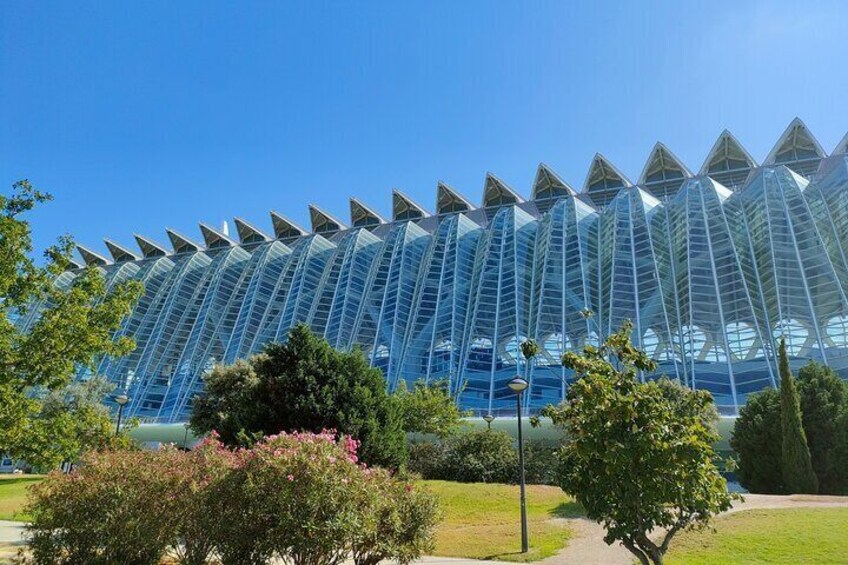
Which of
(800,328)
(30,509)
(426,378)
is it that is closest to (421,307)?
(426,378)

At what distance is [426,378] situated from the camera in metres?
46.2

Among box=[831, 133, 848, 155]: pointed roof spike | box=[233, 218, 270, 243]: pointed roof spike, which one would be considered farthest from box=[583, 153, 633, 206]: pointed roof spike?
box=[233, 218, 270, 243]: pointed roof spike

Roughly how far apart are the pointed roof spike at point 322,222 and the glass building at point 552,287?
8245mm

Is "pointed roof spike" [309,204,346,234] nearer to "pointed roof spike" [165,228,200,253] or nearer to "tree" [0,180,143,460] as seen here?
"pointed roof spike" [165,228,200,253]

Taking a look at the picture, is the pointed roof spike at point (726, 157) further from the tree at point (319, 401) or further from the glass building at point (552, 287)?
the tree at point (319, 401)

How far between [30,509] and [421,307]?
42356 millimetres

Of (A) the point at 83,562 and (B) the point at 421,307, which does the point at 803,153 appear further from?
(A) the point at 83,562

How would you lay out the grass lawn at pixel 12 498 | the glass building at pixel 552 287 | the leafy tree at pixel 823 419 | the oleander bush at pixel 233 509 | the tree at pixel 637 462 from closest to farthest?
the tree at pixel 637 462
the oleander bush at pixel 233 509
the leafy tree at pixel 823 419
the grass lawn at pixel 12 498
the glass building at pixel 552 287

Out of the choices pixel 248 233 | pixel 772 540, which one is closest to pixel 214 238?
pixel 248 233

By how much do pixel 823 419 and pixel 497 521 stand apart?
14697 millimetres

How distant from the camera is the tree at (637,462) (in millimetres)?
8898

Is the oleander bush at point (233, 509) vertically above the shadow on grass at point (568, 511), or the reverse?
the shadow on grass at point (568, 511)

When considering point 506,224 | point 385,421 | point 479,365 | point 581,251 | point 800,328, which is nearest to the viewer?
point 385,421

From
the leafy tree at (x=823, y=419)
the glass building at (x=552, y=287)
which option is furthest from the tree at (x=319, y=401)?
the glass building at (x=552, y=287)
